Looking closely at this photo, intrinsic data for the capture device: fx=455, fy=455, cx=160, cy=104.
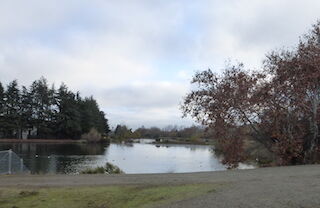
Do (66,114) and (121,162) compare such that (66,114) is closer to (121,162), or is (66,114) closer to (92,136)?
(92,136)

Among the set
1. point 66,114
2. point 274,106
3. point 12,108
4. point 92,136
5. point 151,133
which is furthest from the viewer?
point 151,133

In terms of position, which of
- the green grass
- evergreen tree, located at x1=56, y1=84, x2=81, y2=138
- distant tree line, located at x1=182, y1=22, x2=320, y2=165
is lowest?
the green grass

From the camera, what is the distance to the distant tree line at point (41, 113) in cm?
10075

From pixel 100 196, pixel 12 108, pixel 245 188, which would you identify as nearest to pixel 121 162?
pixel 100 196

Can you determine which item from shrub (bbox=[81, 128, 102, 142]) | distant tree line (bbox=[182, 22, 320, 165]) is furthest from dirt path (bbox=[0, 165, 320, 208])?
shrub (bbox=[81, 128, 102, 142])

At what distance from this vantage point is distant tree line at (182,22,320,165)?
21.0 metres

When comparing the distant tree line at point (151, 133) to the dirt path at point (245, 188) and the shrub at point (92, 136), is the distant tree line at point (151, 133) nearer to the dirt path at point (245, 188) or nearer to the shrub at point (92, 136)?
the shrub at point (92, 136)

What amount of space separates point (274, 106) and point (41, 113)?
90380mm

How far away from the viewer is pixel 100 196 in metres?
13.2

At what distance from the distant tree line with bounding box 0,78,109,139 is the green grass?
294ft

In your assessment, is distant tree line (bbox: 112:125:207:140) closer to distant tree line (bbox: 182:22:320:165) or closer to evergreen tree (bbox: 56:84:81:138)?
evergreen tree (bbox: 56:84:81:138)

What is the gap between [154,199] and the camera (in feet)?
39.4

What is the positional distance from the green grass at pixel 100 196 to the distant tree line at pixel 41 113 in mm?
89631

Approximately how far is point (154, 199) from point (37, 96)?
3824 inches
